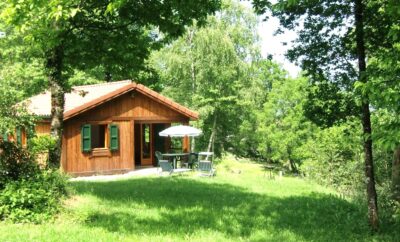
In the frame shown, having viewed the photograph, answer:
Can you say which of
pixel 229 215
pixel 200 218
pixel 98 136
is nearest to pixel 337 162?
pixel 98 136

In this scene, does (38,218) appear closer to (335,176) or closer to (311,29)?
(311,29)

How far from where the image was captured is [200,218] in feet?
33.1

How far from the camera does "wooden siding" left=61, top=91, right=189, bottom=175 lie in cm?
2258

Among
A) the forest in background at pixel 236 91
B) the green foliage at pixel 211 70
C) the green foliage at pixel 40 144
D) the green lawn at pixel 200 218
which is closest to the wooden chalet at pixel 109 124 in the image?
the forest in background at pixel 236 91

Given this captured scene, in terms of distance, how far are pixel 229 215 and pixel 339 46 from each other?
4492 mm

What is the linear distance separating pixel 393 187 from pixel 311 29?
15.6 feet

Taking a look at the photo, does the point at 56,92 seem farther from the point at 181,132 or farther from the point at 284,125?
the point at 284,125

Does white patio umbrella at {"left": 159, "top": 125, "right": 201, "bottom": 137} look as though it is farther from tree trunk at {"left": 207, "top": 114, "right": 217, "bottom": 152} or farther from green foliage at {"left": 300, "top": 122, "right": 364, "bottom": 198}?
tree trunk at {"left": 207, "top": 114, "right": 217, "bottom": 152}

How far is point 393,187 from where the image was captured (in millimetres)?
11656

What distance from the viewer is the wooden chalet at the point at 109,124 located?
22.6 m

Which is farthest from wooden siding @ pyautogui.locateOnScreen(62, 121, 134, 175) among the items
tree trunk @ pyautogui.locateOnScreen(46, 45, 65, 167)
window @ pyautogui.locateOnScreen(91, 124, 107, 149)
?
tree trunk @ pyautogui.locateOnScreen(46, 45, 65, 167)

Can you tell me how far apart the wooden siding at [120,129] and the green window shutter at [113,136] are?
0.26 m

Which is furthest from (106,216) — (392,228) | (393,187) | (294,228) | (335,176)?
(335,176)

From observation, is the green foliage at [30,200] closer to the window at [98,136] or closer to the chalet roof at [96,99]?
the chalet roof at [96,99]
